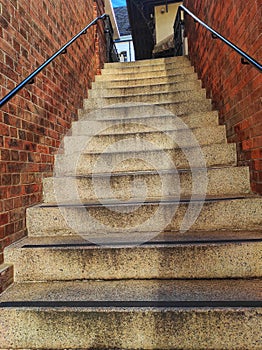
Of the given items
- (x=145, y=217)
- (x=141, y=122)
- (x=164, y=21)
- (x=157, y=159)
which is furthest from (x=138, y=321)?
(x=164, y=21)

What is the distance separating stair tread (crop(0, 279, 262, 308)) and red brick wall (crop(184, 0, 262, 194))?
71 centimetres

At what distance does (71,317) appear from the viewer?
1.07 metres

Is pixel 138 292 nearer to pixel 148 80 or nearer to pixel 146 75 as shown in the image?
pixel 148 80

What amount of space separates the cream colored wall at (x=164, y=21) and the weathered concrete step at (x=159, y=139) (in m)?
7.32

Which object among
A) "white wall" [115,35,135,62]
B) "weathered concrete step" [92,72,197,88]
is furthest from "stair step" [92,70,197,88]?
"white wall" [115,35,135,62]

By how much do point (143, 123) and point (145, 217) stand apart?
1.23 metres

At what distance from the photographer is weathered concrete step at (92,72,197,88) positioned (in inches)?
131

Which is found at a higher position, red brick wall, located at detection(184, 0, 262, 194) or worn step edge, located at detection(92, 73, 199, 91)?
worn step edge, located at detection(92, 73, 199, 91)

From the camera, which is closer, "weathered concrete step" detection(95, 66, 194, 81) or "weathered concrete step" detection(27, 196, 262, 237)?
"weathered concrete step" detection(27, 196, 262, 237)

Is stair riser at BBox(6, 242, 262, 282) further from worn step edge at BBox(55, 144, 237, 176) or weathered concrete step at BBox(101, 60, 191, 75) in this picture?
weathered concrete step at BBox(101, 60, 191, 75)

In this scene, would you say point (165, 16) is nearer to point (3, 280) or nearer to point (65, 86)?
point (65, 86)

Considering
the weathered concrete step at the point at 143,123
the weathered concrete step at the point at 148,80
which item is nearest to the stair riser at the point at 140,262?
the weathered concrete step at the point at 143,123

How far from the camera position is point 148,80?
346 cm

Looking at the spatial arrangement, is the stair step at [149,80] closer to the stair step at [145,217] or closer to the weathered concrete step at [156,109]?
the weathered concrete step at [156,109]
